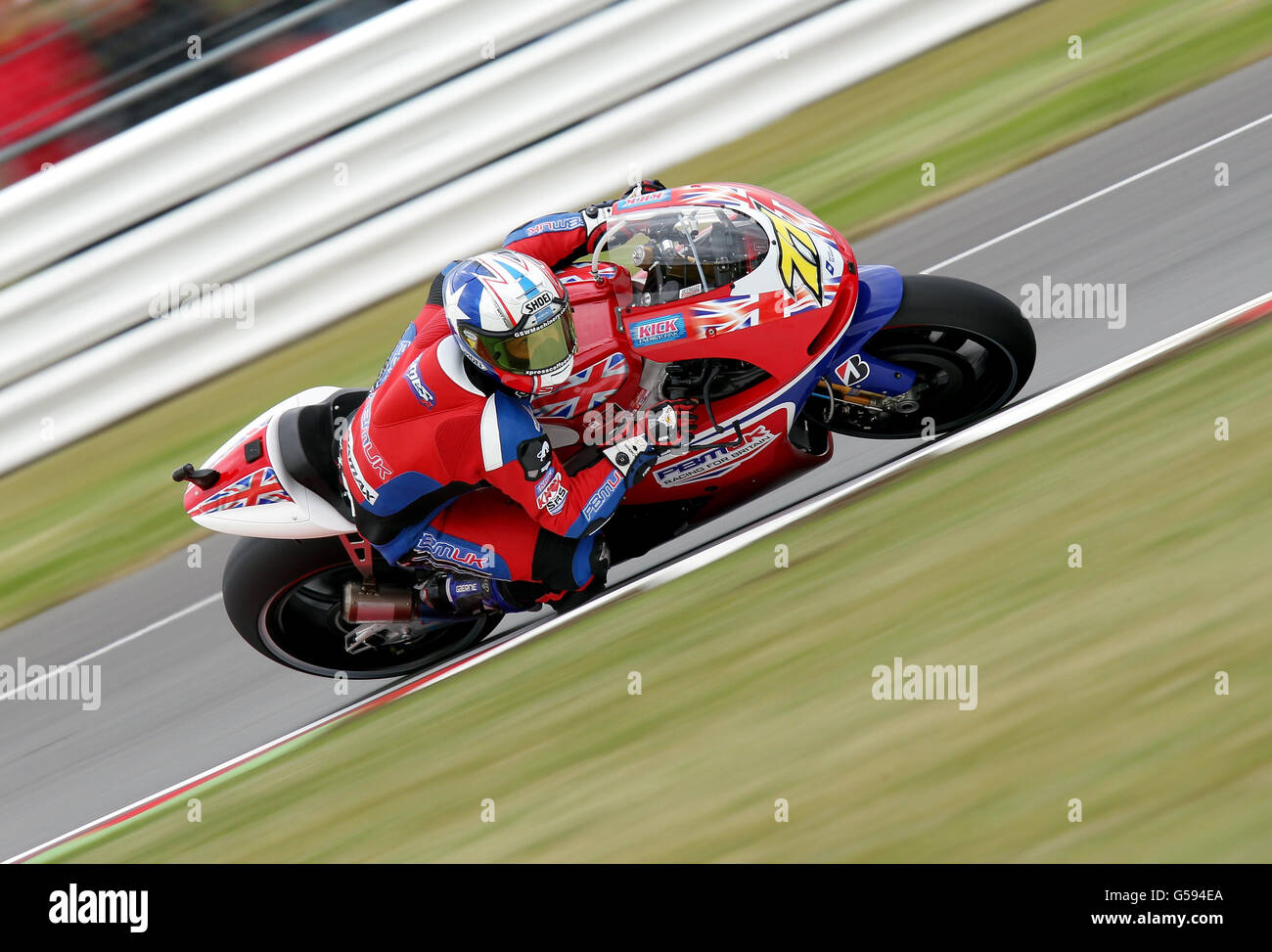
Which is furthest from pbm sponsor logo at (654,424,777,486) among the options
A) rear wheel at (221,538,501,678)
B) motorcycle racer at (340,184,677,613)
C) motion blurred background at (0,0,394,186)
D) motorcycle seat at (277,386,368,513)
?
motion blurred background at (0,0,394,186)

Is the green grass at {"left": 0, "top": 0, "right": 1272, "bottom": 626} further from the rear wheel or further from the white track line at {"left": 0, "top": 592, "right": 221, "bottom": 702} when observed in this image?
the rear wheel

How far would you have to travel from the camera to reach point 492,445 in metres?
4.87

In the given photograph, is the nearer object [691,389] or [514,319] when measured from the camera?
[514,319]

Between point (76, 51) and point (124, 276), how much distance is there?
135cm

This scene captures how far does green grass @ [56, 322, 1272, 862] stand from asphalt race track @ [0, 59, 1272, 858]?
318 millimetres

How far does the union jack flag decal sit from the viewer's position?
529 cm

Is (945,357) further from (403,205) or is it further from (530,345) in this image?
(403,205)

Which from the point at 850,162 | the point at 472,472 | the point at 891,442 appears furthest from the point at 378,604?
the point at 850,162

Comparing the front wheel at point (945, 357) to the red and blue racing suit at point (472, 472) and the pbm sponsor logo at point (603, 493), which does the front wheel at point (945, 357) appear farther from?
the red and blue racing suit at point (472, 472)

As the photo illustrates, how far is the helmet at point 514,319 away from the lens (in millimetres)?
4586

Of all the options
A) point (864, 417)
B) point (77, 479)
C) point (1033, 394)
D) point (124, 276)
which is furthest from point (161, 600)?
point (1033, 394)

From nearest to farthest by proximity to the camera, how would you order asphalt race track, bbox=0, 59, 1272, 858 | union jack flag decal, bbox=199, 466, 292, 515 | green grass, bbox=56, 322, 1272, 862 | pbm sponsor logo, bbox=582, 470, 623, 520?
green grass, bbox=56, 322, 1272, 862
pbm sponsor logo, bbox=582, 470, 623, 520
union jack flag decal, bbox=199, 466, 292, 515
asphalt race track, bbox=0, 59, 1272, 858

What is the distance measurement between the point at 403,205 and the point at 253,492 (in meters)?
3.15

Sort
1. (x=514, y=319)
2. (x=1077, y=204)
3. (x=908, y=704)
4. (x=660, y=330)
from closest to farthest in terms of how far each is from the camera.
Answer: (x=514, y=319), (x=660, y=330), (x=908, y=704), (x=1077, y=204)
